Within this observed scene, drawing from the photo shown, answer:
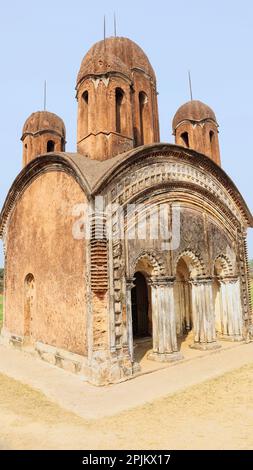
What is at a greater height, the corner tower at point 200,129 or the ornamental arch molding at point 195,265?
the corner tower at point 200,129

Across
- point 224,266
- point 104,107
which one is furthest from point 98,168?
point 224,266

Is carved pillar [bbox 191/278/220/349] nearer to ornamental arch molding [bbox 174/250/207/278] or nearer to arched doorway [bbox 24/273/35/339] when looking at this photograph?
ornamental arch molding [bbox 174/250/207/278]

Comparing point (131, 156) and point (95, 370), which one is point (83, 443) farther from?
point (131, 156)

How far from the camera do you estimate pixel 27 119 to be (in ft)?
55.1

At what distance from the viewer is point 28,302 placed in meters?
12.4

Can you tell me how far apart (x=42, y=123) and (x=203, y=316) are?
11.2m

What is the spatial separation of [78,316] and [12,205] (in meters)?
6.71

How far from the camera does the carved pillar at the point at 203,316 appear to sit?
11.2 meters

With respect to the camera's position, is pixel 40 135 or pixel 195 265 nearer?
pixel 195 265

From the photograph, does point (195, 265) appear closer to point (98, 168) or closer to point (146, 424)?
point (98, 168)

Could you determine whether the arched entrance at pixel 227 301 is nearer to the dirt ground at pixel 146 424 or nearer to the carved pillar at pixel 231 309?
the carved pillar at pixel 231 309

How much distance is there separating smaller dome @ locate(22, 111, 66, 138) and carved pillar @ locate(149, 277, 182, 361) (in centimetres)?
976

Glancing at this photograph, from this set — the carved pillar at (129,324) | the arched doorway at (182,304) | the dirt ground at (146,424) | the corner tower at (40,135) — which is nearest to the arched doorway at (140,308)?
the arched doorway at (182,304)

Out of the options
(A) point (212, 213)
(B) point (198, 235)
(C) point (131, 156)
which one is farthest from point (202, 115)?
(C) point (131, 156)
